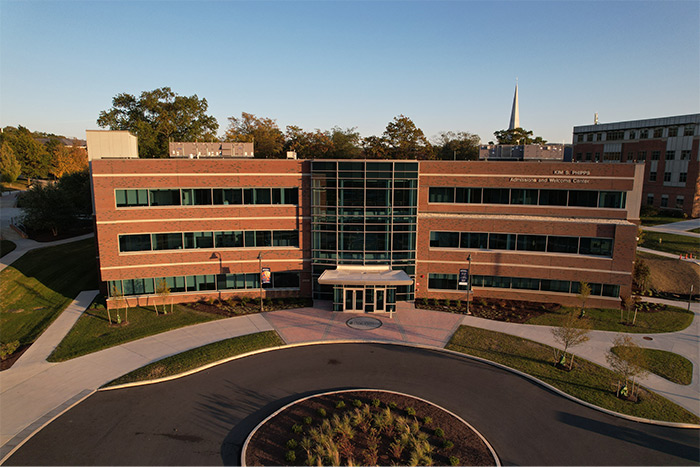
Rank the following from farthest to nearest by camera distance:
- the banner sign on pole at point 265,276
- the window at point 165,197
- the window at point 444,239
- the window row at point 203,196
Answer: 1. the window at point 444,239
2. the banner sign on pole at point 265,276
3. the window at point 165,197
4. the window row at point 203,196

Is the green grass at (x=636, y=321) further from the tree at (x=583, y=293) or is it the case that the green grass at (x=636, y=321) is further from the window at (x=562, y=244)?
the window at (x=562, y=244)

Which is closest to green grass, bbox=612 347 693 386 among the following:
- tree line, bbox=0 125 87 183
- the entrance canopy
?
the entrance canopy

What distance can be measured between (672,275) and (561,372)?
2878 cm

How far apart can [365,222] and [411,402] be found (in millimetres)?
18258

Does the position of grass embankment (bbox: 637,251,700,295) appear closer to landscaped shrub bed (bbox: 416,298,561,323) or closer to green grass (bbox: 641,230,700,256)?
green grass (bbox: 641,230,700,256)

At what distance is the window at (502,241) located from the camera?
118 ft

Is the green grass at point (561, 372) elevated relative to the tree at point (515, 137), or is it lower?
lower

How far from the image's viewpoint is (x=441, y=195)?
37.3m

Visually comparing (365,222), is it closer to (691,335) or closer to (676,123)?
(691,335)

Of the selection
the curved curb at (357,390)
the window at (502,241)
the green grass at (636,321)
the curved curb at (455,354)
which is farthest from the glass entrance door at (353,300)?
the green grass at (636,321)

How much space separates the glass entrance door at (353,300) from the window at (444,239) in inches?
343

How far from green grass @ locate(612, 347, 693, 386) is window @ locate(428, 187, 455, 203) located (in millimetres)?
17797

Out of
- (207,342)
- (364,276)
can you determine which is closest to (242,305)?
(207,342)

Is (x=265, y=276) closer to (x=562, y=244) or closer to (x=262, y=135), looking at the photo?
(x=562, y=244)
